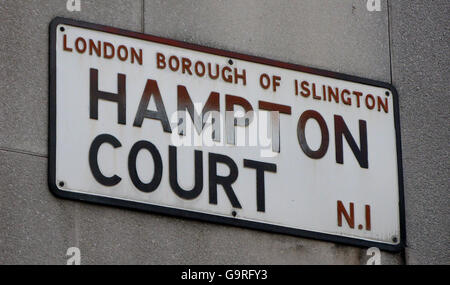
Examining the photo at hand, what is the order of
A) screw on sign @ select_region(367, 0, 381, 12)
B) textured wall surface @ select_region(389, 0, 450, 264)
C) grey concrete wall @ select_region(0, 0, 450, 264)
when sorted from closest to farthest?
grey concrete wall @ select_region(0, 0, 450, 264) → textured wall surface @ select_region(389, 0, 450, 264) → screw on sign @ select_region(367, 0, 381, 12)

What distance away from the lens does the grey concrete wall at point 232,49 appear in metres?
6.56

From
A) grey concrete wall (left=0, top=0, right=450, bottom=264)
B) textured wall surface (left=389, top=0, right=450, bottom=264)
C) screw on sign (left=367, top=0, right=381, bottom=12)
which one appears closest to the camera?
grey concrete wall (left=0, top=0, right=450, bottom=264)

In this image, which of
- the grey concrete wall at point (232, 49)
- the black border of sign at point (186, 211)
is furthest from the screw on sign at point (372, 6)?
the black border of sign at point (186, 211)

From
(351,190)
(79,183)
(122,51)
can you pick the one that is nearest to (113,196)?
(79,183)

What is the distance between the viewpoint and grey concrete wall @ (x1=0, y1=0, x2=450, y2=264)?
6.56 m

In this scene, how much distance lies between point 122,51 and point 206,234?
3.04 feet

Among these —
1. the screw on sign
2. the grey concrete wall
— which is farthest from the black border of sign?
the screw on sign

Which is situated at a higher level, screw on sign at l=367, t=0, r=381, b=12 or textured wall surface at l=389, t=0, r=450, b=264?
screw on sign at l=367, t=0, r=381, b=12

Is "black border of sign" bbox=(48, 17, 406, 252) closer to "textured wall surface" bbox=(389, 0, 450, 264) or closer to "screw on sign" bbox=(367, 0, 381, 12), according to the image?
"textured wall surface" bbox=(389, 0, 450, 264)

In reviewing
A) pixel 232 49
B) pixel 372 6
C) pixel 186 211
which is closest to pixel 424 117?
pixel 372 6

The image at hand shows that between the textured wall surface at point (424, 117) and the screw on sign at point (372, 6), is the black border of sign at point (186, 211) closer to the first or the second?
the textured wall surface at point (424, 117)

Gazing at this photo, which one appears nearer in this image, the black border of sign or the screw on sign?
the black border of sign

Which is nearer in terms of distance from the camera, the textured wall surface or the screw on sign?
the textured wall surface

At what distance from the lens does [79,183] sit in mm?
6664
